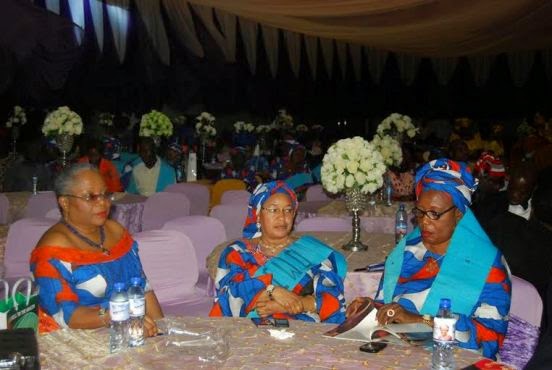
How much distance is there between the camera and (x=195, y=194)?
749cm

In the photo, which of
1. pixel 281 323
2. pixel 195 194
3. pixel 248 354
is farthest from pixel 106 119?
pixel 248 354

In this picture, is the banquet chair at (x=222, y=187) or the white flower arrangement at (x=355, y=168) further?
the banquet chair at (x=222, y=187)

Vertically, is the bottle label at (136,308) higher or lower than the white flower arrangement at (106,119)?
lower

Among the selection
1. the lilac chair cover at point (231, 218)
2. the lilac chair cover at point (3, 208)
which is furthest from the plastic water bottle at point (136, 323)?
the lilac chair cover at point (3, 208)

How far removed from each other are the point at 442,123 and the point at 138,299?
16948mm

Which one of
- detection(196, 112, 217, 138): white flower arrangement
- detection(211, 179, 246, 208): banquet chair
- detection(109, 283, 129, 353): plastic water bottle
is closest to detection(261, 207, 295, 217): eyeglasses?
detection(109, 283, 129, 353): plastic water bottle

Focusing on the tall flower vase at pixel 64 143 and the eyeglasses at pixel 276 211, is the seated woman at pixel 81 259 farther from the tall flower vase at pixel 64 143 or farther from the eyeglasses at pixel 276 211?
the tall flower vase at pixel 64 143

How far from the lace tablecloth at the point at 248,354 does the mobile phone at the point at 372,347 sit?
0.07 ft

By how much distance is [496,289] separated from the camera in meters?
2.86

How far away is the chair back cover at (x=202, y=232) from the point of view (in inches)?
200

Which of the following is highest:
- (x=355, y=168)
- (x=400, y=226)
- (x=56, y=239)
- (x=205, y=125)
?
(x=205, y=125)

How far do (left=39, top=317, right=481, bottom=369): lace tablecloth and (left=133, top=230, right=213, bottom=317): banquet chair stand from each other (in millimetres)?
→ 1817

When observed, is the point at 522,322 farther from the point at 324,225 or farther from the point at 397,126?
the point at 397,126

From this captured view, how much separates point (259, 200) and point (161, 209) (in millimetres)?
3038
